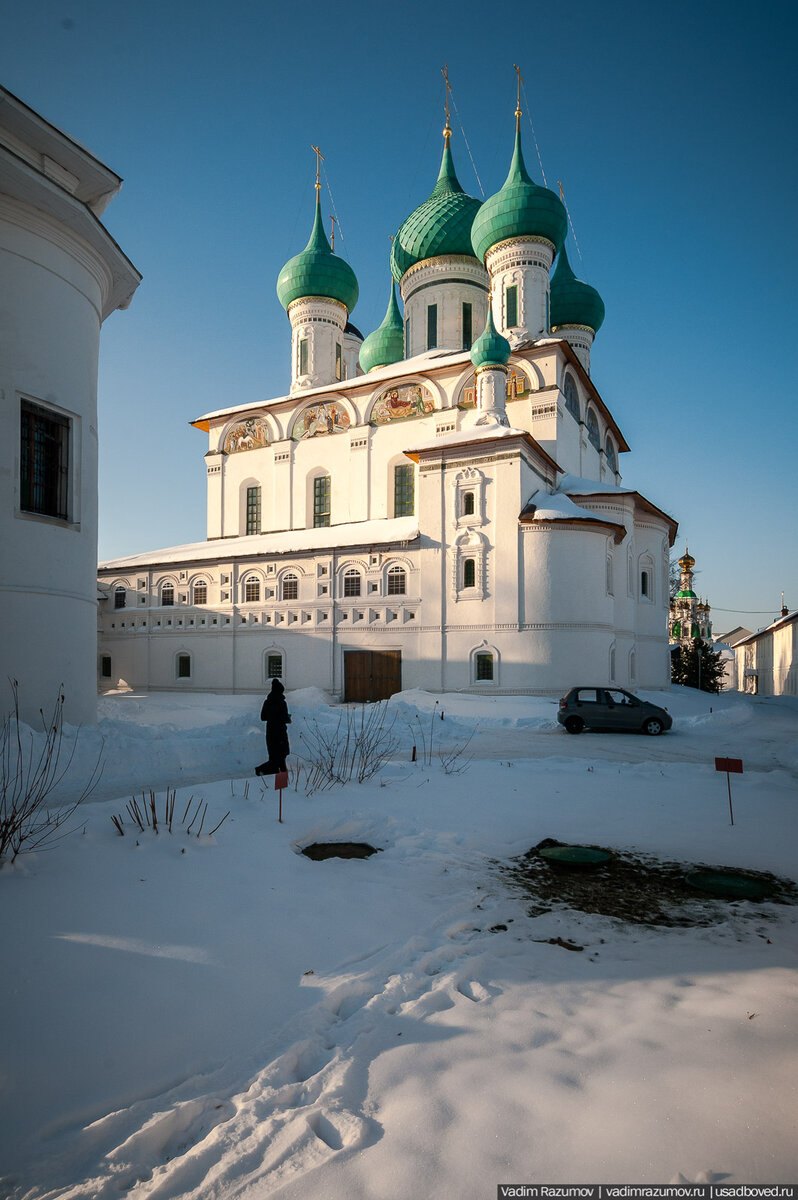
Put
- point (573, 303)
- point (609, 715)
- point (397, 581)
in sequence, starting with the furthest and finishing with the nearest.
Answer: point (573, 303) < point (397, 581) < point (609, 715)

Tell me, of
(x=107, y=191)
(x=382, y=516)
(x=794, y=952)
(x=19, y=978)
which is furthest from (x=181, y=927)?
(x=382, y=516)

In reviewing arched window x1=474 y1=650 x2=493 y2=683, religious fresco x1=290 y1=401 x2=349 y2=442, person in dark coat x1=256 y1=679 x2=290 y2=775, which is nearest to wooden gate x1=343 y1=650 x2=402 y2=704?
arched window x1=474 y1=650 x2=493 y2=683

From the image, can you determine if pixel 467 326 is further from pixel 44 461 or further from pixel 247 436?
pixel 44 461

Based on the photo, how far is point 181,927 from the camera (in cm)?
398

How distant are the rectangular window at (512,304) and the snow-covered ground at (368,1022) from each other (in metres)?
23.2

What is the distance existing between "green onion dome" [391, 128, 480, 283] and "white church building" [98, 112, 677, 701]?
0.36 feet

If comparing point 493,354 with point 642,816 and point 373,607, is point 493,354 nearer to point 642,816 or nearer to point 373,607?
point 373,607

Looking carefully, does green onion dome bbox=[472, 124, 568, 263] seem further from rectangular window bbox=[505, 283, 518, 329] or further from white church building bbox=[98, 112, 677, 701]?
rectangular window bbox=[505, 283, 518, 329]

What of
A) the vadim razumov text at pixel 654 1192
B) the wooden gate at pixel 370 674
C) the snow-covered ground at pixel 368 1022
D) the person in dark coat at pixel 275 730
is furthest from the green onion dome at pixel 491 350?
the vadim razumov text at pixel 654 1192

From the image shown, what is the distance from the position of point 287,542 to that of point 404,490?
5251 mm

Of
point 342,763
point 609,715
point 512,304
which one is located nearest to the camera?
point 342,763

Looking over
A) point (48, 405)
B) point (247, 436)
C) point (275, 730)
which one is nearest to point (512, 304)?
point (247, 436)

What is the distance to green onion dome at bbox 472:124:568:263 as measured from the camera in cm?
2466

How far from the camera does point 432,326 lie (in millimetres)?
29672
